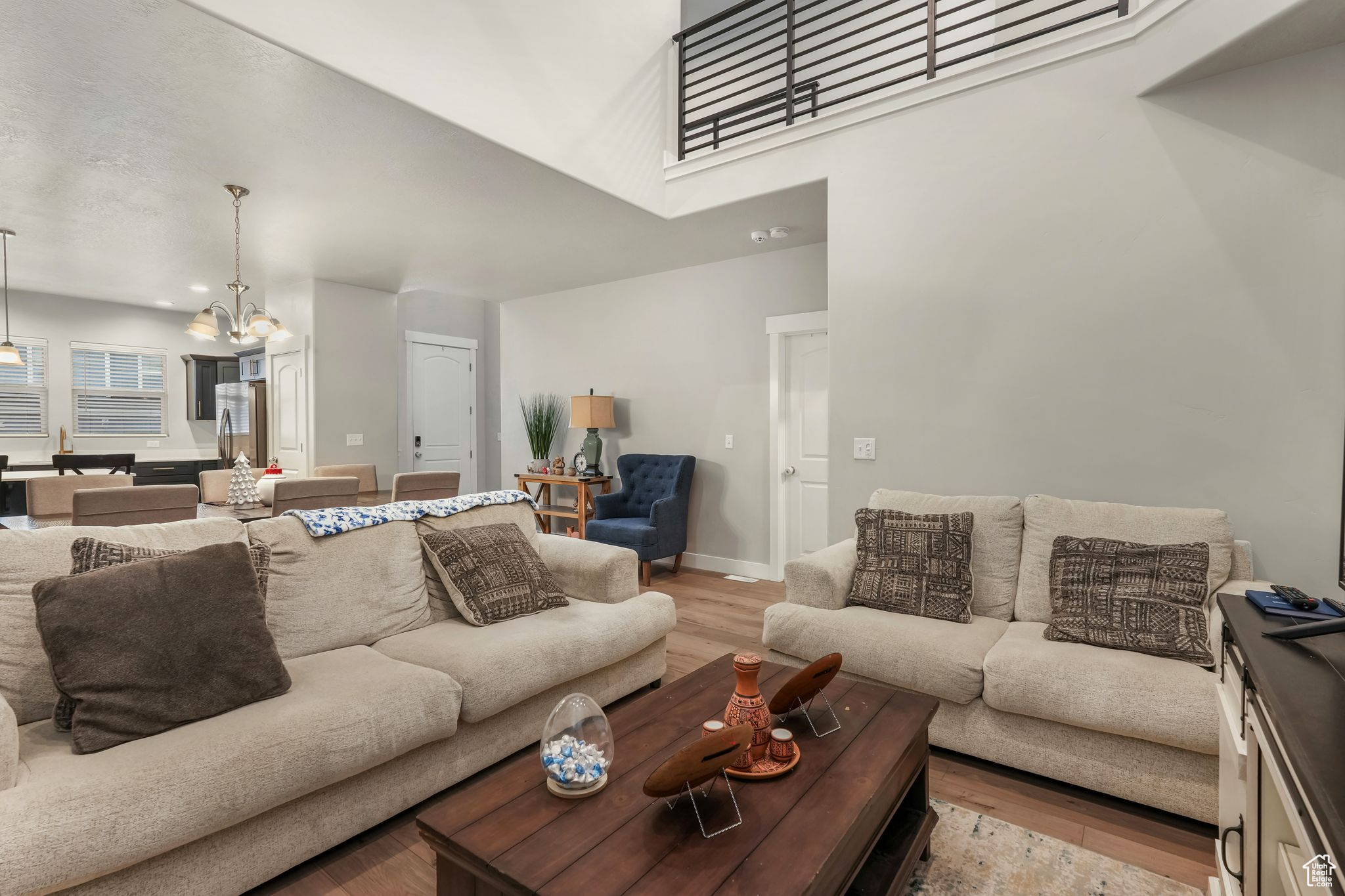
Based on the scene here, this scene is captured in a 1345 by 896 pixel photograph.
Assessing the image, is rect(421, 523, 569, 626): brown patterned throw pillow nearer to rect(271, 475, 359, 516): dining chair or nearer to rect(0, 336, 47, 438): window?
rect(271, 475, 359, 516): dining chair

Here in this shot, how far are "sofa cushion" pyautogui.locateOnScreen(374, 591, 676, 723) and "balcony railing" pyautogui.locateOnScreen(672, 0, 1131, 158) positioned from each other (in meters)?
2.85

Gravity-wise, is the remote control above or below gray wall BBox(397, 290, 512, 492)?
below

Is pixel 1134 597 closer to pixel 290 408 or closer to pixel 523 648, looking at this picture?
pixel 523 648

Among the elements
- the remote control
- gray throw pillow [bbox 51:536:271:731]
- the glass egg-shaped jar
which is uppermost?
gray throw pillow [bbox 51:536:271:731]

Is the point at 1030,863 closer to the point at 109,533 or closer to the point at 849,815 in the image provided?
the point at 849,815

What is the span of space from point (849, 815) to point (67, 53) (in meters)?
3.59

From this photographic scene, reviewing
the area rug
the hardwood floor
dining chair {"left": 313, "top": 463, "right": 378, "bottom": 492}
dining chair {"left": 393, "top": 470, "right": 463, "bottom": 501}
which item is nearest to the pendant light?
dining chair {"left": 313, "top": 463, "right": 378, "bottom": 492}

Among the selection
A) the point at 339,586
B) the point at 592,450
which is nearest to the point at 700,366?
the point at 592,450

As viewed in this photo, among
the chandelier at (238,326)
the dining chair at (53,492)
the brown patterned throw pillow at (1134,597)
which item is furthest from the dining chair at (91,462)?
the brown patterned throw pillow at (1134,597)

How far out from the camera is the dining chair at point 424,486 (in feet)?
12.8

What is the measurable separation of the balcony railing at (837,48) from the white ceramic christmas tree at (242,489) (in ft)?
10.8

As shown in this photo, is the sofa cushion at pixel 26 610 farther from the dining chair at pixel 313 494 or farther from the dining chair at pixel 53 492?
the dining chair at pixel 53 492

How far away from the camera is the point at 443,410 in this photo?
7.53 meters

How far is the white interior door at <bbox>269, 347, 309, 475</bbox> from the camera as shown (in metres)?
6.07
